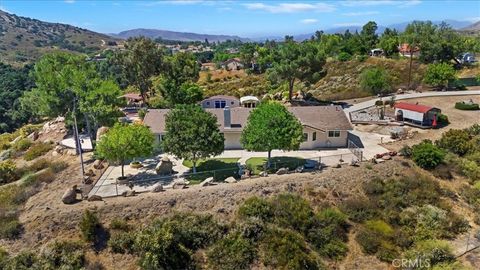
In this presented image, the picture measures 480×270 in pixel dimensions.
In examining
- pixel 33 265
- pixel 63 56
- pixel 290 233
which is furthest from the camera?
pixel 63 56

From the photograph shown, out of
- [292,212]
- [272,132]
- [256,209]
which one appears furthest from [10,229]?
[272,132]

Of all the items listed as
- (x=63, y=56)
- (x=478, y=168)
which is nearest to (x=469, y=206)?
(x=478, y=168)

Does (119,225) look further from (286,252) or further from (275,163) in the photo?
(275,163)

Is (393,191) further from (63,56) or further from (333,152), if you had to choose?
(63,56)

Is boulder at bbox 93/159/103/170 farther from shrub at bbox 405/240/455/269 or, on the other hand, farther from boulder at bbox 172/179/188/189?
shrub at bbox 405/240/455/269

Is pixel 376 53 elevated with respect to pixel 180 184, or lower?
elevated

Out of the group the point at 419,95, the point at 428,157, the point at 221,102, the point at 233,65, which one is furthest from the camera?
the point at 233,65

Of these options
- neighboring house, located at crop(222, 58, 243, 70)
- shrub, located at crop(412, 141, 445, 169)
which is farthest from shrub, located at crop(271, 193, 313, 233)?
neighboring house, located at crop(222, 58, 243, 70)

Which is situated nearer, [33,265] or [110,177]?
[33,265]
